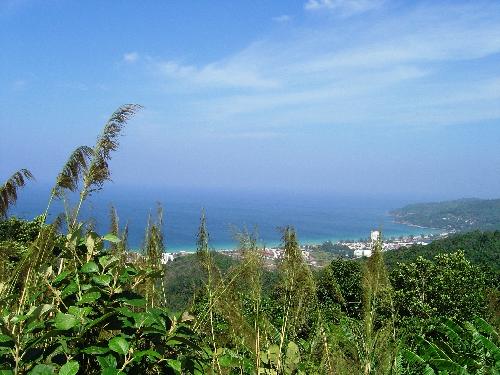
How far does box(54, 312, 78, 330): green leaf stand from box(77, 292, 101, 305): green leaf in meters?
0.05

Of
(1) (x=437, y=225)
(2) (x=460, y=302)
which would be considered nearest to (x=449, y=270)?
(2) (x=460, y=302)

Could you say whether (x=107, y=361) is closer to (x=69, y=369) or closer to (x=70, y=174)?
(x=69, y=369)

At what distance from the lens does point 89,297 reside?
1433mm

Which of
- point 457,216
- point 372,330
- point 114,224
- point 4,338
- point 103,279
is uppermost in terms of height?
point 114,224

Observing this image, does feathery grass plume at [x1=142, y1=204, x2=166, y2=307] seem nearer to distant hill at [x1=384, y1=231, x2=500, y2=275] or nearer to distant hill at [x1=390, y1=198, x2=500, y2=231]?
distant hill at [x1=384, y1=231, x2=500, y2=275]

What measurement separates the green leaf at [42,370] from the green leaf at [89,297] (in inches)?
7.5

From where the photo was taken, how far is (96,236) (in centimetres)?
176

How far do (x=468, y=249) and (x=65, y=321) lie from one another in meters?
50.1

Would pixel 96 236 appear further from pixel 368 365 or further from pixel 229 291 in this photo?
pixel 368 365

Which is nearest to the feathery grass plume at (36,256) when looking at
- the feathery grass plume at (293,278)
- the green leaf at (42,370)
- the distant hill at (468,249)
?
the green leaf at (42,370)

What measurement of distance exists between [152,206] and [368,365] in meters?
1.13

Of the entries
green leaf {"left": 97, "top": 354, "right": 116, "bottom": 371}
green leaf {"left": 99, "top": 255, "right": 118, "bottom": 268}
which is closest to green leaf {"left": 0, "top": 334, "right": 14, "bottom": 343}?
green leaf {"left": 97, "top": 354, "right": 116, "bottom": 371}

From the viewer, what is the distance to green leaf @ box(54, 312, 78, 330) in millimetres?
1339

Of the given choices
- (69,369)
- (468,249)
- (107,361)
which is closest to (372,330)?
(107,361)
